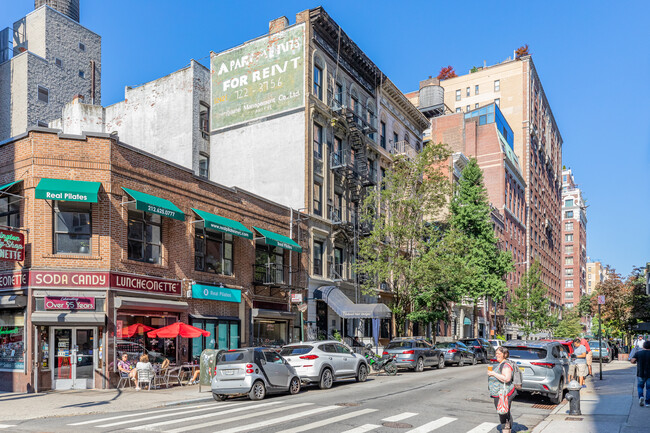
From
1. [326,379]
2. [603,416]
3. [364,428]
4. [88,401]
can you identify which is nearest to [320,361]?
[326,379]

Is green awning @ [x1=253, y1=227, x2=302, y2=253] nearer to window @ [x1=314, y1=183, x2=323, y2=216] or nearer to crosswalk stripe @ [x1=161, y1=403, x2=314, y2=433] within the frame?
window @ [x1=314, y1=183, x2=323, y2=216]

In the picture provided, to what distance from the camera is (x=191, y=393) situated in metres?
18.5

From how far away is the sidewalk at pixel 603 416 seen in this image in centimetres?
1173

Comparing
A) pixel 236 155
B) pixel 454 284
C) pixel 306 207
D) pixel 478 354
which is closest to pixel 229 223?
pixel 306 207

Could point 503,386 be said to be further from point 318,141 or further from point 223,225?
point 318,141

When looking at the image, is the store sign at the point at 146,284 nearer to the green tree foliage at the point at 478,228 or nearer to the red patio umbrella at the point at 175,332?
the red patio umbrella at the point at 175,332

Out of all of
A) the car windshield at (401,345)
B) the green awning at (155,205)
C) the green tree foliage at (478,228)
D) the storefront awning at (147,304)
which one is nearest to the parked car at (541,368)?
the car windshield at (401,345)

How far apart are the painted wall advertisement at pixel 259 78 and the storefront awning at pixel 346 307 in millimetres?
10654

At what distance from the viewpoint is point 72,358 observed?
761 inches

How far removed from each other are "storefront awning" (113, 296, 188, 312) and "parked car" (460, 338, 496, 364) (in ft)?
64.5

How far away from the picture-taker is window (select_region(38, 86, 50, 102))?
4394cm

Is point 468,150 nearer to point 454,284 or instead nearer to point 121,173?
point 454,284

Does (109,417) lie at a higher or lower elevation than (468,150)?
lower

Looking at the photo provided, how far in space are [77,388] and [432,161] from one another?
22230 mm
